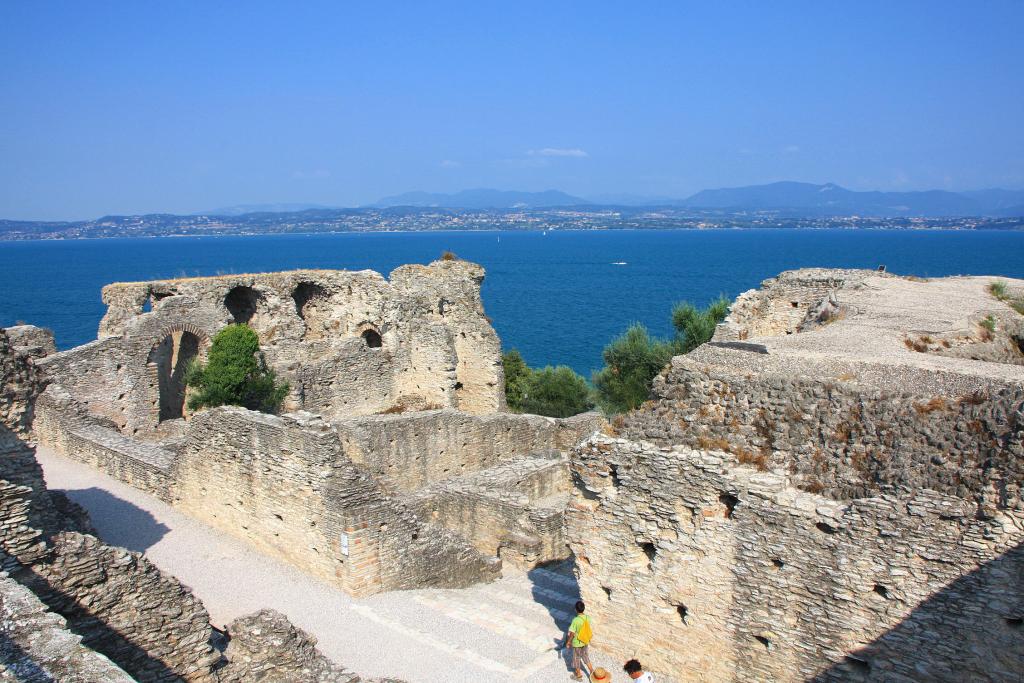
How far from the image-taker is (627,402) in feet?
103

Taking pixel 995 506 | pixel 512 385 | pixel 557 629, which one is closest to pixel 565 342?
pixel 512 385

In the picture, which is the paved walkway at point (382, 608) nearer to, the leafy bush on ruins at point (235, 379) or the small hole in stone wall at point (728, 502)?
the small hole in stone wall at point (728, 502)

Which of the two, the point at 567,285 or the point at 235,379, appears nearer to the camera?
the point at 235,379

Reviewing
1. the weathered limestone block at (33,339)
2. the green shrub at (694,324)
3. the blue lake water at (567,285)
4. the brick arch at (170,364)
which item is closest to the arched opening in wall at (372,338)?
the brick arch at (170,364)

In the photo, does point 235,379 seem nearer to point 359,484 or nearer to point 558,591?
point 359,484

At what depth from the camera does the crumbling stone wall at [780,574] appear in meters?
7.05

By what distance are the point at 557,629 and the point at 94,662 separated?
21.8 feet

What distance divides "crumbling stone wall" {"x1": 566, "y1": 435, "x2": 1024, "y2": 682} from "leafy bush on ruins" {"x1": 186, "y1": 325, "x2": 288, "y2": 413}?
12.2m

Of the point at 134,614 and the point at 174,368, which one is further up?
the point at 174,368

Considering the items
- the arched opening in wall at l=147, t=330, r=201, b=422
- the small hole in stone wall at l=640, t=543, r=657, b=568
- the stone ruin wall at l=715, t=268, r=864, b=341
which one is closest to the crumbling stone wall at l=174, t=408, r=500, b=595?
the small hole in stone wall at l=640, t=543, r=657, b=568

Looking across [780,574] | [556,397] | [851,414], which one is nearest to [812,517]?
[780,574]

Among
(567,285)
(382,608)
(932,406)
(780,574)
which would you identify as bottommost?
(567,285)

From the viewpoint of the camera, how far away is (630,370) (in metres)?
32.5

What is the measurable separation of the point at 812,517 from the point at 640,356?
80.4 feet
